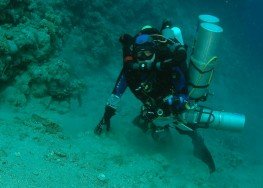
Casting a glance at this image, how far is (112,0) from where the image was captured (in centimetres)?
1088

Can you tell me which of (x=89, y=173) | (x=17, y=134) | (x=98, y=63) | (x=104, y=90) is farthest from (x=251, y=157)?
(x=17, y=134)

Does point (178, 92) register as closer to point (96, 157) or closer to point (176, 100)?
point (176, 100)

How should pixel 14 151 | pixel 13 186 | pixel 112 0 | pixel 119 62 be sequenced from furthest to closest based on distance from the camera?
pixel 112 0 → pixel 119 62 → pixel 14 151 → pixel 13 186

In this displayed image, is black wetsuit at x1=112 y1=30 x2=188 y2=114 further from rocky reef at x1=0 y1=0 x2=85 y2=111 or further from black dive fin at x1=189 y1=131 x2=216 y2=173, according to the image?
rocky reef at x1=0 y1=0 x2=85 y2=111

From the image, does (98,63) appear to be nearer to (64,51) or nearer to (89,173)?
(64,51)

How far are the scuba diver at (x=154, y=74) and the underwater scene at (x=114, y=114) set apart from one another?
0.02 metres

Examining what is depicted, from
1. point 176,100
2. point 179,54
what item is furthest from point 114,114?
point 179,54

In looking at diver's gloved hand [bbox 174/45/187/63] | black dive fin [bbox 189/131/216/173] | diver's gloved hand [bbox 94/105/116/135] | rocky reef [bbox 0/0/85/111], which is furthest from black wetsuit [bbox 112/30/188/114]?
rocky reef [bbox 0/0/85/111]

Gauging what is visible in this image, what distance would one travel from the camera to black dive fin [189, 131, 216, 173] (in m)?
6.05

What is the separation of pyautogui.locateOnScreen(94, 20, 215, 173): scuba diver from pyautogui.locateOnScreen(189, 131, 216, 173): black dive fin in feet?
3.46

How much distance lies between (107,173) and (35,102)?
2.19 metres

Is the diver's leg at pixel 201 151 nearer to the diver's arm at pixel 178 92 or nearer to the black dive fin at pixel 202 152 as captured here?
the black dive fin at pixel 202 152

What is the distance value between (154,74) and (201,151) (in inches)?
76.7

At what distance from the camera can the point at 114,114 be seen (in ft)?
18.5
